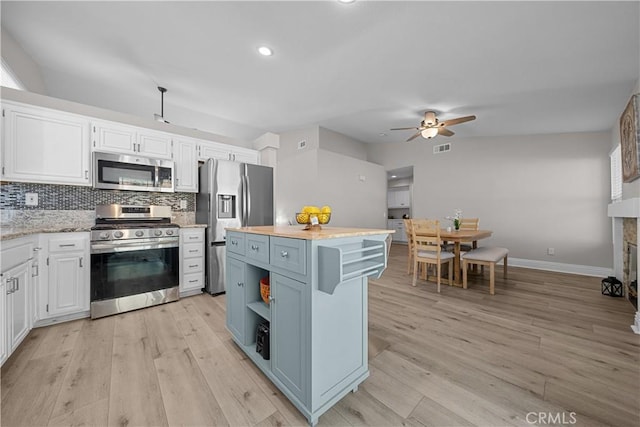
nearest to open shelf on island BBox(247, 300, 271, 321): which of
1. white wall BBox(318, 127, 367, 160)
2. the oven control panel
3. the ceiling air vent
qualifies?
the oven control panel

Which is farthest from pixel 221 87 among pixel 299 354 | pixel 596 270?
pixel 596 270

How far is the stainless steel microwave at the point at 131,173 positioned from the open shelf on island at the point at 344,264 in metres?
2.81

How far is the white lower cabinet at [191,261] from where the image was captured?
119 inches

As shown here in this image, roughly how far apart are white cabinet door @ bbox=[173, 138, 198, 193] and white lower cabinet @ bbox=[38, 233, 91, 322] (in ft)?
3.88

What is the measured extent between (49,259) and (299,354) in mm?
2630

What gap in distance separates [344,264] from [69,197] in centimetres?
333

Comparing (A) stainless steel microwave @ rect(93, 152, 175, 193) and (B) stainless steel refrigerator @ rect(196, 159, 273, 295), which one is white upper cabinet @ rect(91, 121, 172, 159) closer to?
(A) stainless steel microwave @ rect(93, 152, 175, 193)

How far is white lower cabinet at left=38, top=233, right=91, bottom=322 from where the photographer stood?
7.35 feet

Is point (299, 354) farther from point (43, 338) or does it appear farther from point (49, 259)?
point (49, 259)

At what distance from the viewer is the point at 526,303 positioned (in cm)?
284

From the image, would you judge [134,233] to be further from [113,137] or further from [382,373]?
[382,373]

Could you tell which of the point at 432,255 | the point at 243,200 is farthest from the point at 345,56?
the point at 432,255

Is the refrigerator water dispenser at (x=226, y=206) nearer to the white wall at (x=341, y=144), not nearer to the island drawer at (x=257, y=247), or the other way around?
the island drawer at (x=257, y=247)

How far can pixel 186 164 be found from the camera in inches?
131
